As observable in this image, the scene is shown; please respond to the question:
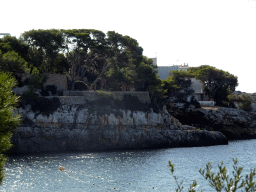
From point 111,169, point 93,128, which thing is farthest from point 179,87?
point 111,169

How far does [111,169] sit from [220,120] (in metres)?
43.3

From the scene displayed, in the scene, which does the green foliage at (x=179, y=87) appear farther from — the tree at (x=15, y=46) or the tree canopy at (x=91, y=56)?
the tree at (x=15, y=46)

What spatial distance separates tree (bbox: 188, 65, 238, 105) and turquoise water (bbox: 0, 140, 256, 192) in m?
32.0

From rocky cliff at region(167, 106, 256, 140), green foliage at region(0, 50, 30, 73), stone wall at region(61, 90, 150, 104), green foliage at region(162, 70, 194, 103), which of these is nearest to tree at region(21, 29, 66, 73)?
green foliage at region(0, 50, 30, 73)

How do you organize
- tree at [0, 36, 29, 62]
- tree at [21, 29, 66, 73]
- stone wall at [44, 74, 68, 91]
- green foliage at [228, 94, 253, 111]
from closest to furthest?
→ stone wall at [44, 74, 68, 91] → tree at [21, 29, 66, 73] → tree at [0, 36, 29, 62] → green foliage at [228, 94, 253, 111]

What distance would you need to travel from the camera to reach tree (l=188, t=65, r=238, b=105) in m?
82.9

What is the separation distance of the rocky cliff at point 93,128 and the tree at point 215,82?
28268 mm

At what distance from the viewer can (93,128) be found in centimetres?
5244

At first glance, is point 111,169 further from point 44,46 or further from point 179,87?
point 179,87

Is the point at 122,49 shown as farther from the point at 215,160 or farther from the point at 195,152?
the point at 215,160

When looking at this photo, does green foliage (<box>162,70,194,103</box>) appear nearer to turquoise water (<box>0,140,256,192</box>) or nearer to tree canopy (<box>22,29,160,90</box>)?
tree canopy (<box>22,29,160,90</box>)

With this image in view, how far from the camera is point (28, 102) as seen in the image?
52.9 metres

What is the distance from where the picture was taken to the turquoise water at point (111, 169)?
91.4ft

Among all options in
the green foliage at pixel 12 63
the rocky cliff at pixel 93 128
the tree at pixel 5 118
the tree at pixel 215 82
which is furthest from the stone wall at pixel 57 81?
the tree at pixel 5 118
